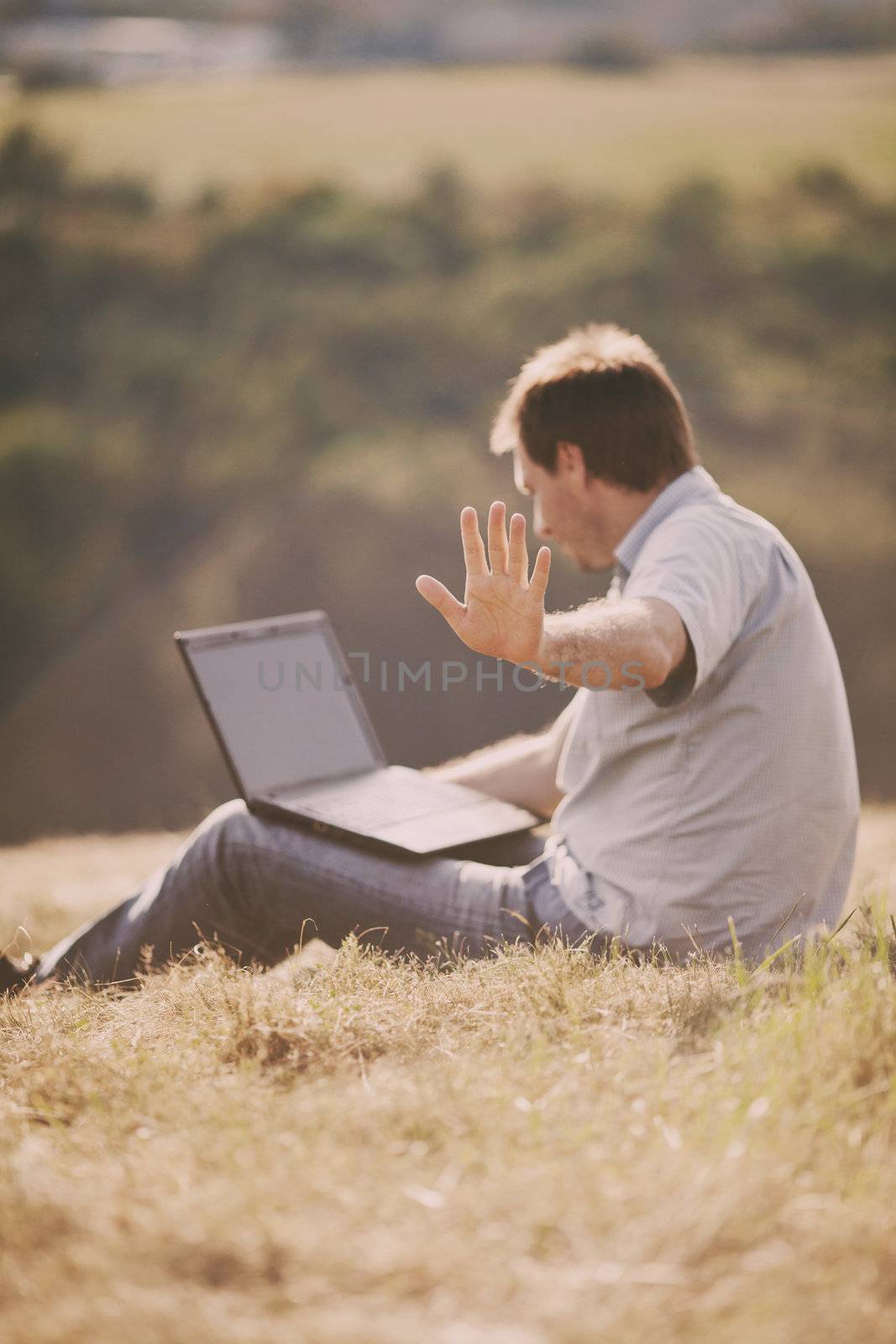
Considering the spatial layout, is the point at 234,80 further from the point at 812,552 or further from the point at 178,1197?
the point at 178,1197

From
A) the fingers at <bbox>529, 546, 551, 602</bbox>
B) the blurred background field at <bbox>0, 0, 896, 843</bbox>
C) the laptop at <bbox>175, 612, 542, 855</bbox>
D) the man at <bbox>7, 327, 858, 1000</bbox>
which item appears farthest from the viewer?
the blurred background field at <bbox>0, 0, 896, 843</bbox>

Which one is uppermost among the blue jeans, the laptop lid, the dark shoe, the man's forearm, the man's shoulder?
the man's shoulder

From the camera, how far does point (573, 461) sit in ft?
7.58

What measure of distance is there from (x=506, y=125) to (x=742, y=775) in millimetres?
14774

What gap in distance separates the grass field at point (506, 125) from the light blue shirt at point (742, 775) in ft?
46.8

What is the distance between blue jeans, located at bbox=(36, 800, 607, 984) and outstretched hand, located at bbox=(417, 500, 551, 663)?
551 mm

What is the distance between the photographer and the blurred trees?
14.6 meters

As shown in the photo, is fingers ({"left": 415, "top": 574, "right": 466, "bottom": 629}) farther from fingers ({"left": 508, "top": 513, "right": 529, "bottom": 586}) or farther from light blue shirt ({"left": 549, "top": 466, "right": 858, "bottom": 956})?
light blue shirt ({"left": 549, "top": 466, "right": 858, "bottom": 956})

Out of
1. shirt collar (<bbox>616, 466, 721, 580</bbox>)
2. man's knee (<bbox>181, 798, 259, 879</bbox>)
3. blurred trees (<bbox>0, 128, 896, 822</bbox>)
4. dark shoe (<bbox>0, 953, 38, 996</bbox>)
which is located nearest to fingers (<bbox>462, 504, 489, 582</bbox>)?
shirt collar (<bbox>616, 466, 721, 580</bbox>)

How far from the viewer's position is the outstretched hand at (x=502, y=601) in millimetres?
1732

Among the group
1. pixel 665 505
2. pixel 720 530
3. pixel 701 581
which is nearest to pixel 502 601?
pixel 701 581

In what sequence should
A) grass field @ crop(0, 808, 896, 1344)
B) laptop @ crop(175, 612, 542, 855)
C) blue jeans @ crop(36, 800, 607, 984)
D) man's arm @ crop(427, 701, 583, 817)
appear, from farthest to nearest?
man's arm @ crop(427, 701, 583, 817), laptop @ crop(175, 612, 542, 855), blue jeans @ crop(36, 800, 607, 984), grass field @ crop(0, 808, 896, 1344)

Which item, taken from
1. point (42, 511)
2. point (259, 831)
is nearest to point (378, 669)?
point (42, 511)

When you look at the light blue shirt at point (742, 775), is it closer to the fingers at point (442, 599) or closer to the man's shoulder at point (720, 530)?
the man's shoulder at point (720, 530)
